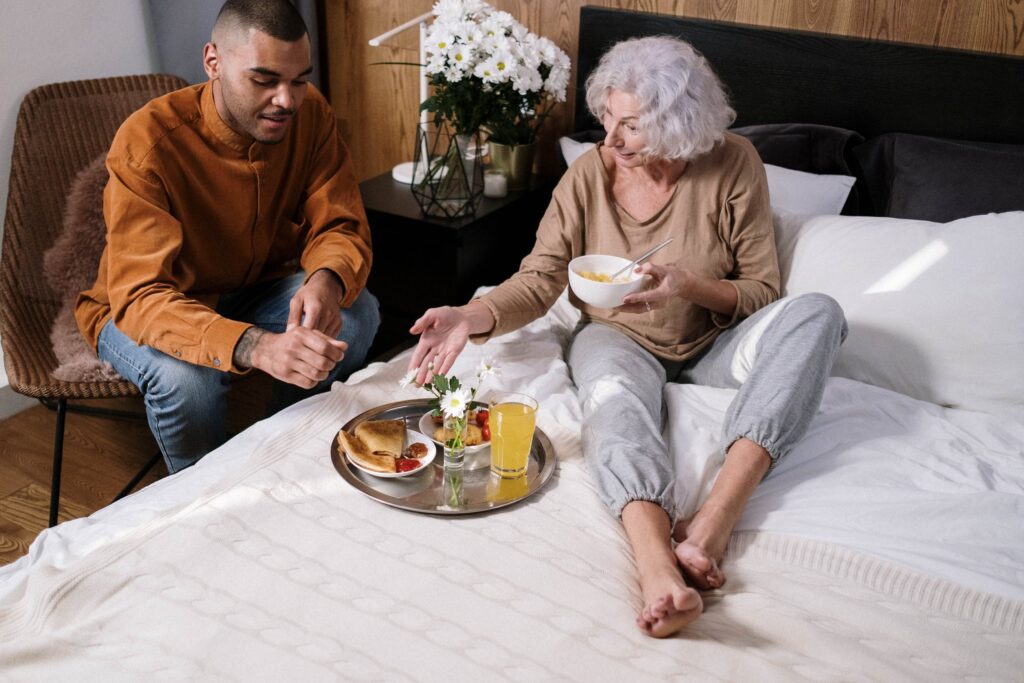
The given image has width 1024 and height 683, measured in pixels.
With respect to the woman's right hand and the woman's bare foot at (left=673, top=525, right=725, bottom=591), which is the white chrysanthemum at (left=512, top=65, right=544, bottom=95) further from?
the woman's bare foot at (left=673, top=525, right=725, bottom=591)

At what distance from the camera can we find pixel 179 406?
1.71 metres

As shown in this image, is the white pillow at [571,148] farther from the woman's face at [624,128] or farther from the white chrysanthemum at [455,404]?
the white chrysanthemum at [455,404]

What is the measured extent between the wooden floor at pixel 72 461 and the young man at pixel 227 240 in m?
0.41

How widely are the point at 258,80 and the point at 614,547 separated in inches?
44.8

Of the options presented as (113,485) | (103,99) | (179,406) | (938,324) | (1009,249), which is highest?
Result: (103,99)

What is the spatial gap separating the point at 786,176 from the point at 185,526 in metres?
1.64

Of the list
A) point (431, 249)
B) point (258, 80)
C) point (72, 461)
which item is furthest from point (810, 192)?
point (72, 461)

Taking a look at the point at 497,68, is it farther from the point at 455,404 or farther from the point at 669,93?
the point at 455,404

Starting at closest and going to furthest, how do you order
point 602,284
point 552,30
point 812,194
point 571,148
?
1. point 602,284
2. point 812,194
3. point 571,148
4. point 552,30

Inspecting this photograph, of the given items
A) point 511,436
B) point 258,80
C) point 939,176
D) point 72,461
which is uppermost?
point 258,80

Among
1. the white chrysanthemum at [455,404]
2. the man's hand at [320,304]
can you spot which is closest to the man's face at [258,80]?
the man's hand at [320,304]

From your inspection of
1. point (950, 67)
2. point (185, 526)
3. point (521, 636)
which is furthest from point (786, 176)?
point (185, 526)

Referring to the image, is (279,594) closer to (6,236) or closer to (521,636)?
(521,636)

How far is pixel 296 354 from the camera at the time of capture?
1521mm
